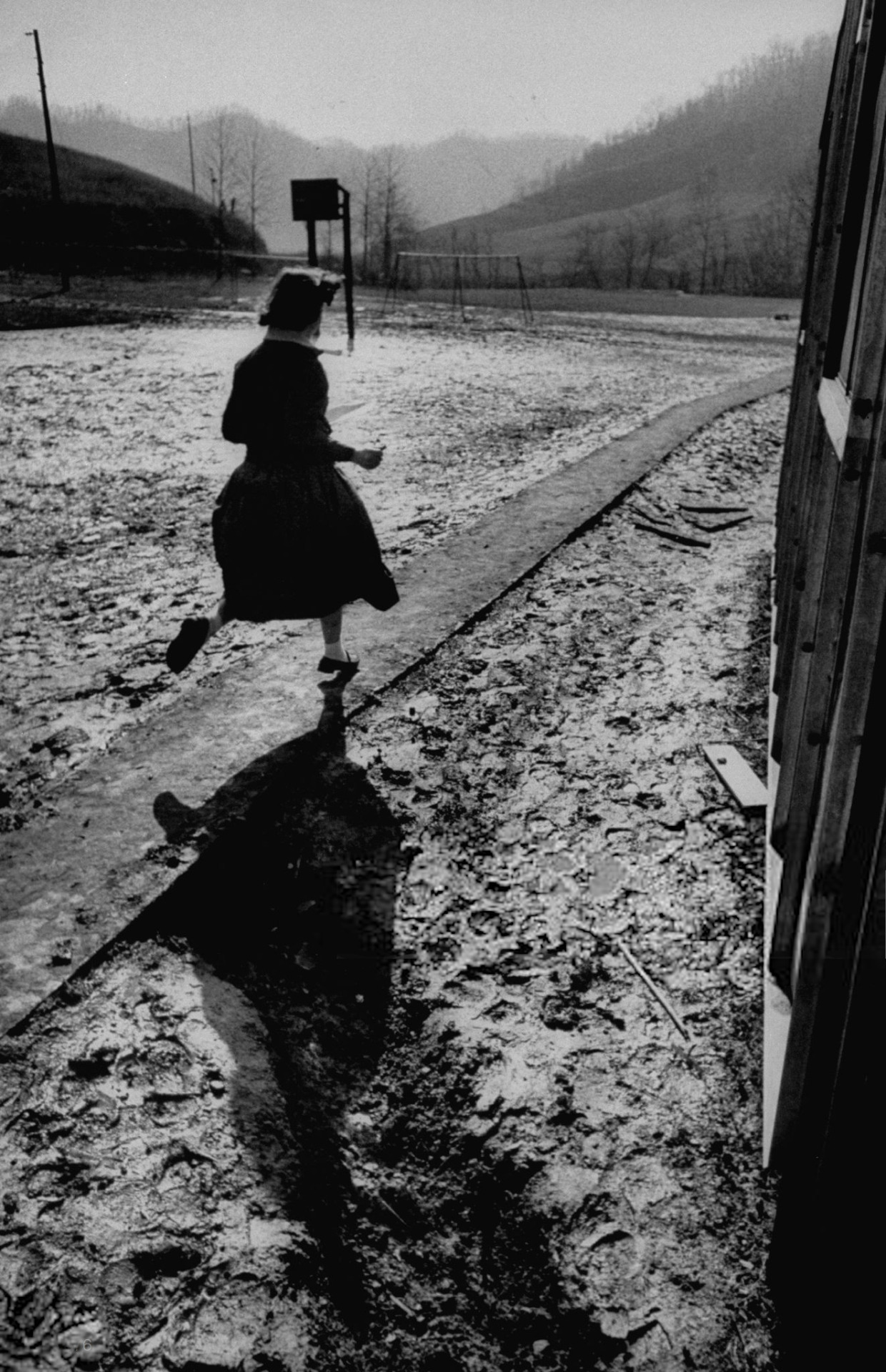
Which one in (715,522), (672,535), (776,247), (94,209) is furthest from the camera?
(776,247)

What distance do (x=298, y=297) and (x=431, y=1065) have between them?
2.91 metres

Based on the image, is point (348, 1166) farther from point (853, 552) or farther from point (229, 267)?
point (229, 267)

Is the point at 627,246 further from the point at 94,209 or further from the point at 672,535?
the point at 672,535

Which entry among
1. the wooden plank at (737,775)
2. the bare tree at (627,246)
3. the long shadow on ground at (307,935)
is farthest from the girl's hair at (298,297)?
the bare tree at (627,246)

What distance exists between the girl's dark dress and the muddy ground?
51 cm

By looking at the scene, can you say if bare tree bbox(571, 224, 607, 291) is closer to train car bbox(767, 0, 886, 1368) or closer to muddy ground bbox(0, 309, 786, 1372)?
muddy ground bbox(0, 309, 786, 1372)

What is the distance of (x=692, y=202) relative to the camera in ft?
378

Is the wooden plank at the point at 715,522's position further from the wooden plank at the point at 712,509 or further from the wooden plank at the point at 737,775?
the wooden plank at the point at 737,775

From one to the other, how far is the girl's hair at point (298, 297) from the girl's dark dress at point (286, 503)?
9 centimetres

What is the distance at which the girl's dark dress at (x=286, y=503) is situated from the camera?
12.8 ft

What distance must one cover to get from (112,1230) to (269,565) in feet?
8.63

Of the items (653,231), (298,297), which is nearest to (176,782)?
(298,297)

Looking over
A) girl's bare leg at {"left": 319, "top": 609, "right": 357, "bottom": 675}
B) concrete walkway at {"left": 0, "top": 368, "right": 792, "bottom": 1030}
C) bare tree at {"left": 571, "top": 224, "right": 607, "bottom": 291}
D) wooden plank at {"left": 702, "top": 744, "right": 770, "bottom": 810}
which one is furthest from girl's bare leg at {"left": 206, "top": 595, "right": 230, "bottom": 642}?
bare tree at {"left": 571, "top": 224, "right": 607, "bottom": 291}

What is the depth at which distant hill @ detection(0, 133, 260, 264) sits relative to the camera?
50219 millimetres
